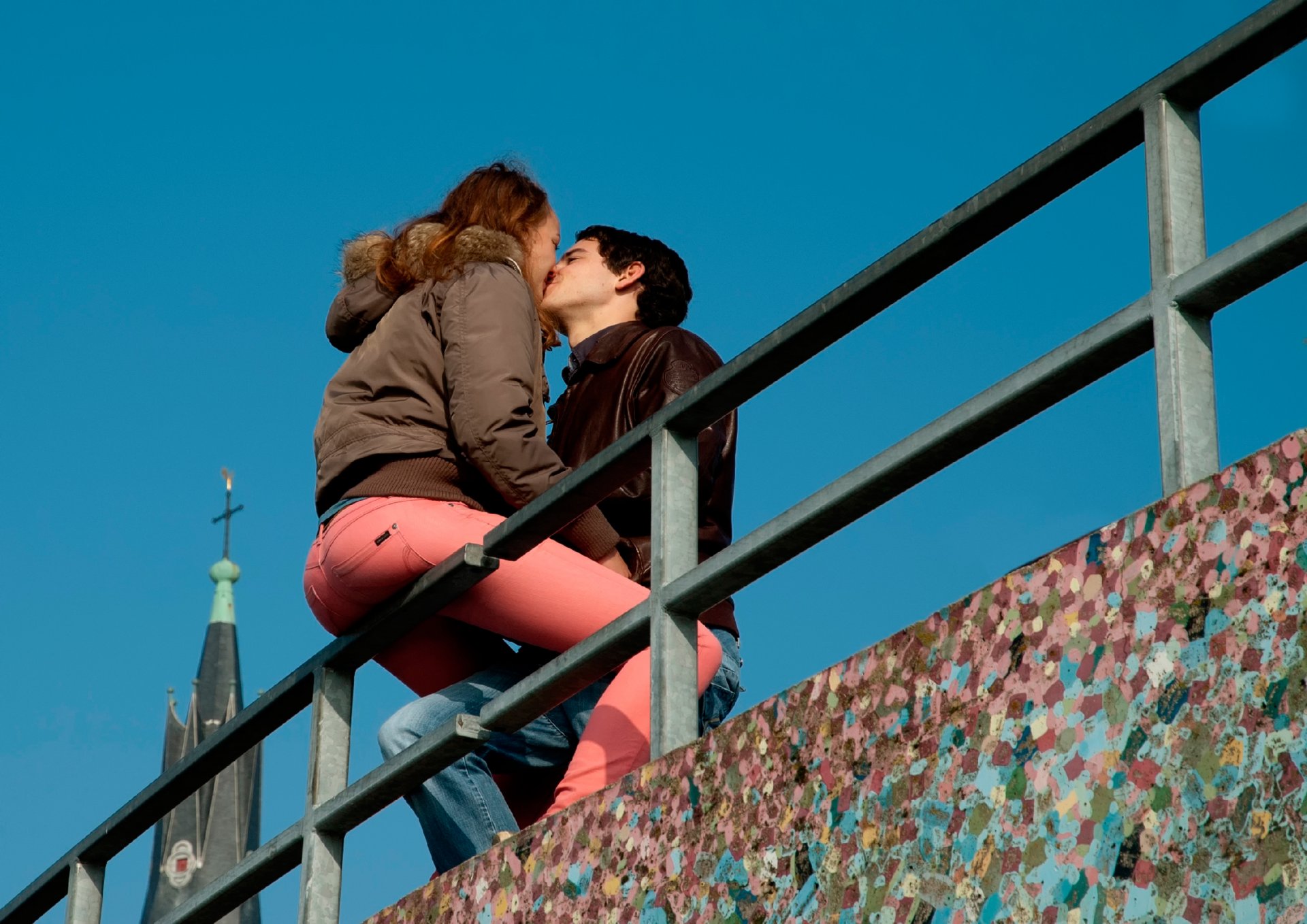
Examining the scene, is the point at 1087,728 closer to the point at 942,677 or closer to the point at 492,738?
the point at 942,677

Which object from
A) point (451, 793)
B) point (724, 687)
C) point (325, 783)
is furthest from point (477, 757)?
point (724, 687)

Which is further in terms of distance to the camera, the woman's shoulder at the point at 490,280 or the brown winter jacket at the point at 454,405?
the woman's shoulder at the point at 490,280

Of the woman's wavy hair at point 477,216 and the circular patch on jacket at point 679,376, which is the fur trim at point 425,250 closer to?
the woman's wavy hair at point 477,216

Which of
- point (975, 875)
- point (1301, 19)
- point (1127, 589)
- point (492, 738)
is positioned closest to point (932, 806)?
point (975, 875)

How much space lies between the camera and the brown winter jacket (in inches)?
174

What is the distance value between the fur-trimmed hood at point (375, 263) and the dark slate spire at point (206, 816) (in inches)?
2318

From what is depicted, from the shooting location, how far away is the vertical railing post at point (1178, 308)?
9.62 ft

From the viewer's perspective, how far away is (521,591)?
431cm

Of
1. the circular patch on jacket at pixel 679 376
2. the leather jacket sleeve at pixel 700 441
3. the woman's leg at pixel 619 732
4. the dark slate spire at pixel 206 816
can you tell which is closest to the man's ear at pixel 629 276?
the leather jacket sleeve at pixel 700 441

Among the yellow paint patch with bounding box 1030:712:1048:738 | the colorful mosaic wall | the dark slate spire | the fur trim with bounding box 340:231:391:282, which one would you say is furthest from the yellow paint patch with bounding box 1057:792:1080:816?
the dark slate spire

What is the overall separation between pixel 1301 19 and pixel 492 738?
2217mm

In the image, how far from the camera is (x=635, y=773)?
3.84m

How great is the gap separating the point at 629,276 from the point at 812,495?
5.76 feet

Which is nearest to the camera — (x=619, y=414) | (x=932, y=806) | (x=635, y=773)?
(x=932, y=806)
